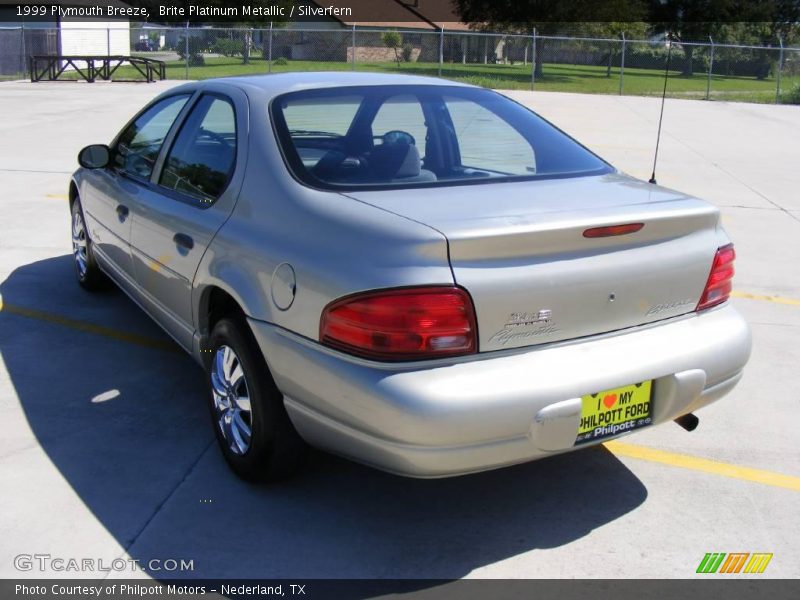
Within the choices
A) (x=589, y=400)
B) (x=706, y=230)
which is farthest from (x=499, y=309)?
(x=706, y=230)

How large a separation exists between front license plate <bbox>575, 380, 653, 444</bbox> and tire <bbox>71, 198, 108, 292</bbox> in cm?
399

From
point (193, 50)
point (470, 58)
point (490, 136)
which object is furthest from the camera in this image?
point (193, 50)

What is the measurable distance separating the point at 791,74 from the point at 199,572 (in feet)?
128

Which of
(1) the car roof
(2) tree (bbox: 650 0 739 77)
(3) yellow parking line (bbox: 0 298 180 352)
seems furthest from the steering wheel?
(2) tree (bbox: 650 0 739 77)

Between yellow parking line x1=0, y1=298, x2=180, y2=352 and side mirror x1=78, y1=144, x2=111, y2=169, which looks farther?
yellow parking line x1=0, y1=298, x2=180, y2=352

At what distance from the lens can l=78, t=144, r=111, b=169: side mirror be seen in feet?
16.8

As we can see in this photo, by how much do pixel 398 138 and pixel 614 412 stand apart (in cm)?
158

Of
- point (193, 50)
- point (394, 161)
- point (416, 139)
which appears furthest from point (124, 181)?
point (193, 50)

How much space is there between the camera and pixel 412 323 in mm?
2879

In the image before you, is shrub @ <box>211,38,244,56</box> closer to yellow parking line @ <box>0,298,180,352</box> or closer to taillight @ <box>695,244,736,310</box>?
yellow parking line @ <box>0,298,180,352</box>

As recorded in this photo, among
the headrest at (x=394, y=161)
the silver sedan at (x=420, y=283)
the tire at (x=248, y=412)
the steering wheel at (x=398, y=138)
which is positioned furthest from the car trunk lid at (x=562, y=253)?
the tire at (x=248, y=412)

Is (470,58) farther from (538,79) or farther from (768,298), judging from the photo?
(768,298)

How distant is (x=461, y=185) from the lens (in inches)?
141

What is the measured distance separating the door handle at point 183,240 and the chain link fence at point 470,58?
2544cm
